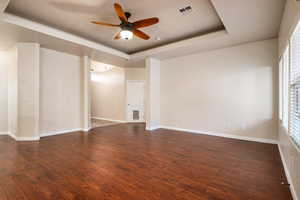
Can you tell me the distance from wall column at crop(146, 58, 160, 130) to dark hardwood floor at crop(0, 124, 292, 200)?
5.99 ft

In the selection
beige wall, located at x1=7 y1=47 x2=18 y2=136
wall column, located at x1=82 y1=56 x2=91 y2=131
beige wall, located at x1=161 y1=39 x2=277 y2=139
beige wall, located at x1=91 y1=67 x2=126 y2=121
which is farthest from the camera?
beige wall, located at x1=91 y1=67 x2=126 y2=121

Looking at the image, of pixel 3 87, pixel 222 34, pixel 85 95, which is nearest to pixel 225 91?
pixel 222 34

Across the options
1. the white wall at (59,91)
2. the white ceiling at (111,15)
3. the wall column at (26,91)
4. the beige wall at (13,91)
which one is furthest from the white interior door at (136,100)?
the beige wall at (13,91)

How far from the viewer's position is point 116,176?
2.24 meters

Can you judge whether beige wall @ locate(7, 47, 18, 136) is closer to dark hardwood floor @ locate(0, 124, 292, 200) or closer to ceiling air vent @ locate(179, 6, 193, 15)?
dark hardwood floor @ locate(0, 124, 292, 200)

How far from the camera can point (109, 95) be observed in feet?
26.1

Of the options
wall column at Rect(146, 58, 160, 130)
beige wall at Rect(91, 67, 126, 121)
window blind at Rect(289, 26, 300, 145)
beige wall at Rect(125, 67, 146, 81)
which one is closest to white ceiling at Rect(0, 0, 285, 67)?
wall column at Rect(146, 58, 160, 130)

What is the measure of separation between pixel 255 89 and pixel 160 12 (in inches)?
127

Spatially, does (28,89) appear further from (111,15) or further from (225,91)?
(225,91)

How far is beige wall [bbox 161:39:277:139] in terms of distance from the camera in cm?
386

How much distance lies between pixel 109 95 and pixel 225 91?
5705mm

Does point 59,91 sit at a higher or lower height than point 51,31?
lower

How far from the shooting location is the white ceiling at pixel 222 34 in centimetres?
254

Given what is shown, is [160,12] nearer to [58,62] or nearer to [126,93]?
[58,62]
